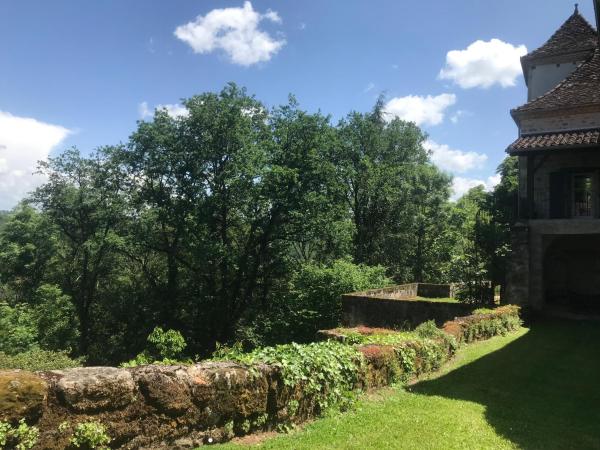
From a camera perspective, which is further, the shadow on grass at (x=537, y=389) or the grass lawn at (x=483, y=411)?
the shadow on grass at (x=537, y=389)

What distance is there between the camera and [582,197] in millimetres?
19109

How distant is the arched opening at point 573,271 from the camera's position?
1946cm

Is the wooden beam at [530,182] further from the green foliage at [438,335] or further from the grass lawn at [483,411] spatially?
the green foliage at [438,335]

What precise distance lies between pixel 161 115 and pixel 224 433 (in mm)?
25838

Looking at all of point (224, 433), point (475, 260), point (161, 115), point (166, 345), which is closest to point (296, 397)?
point (224, 433)

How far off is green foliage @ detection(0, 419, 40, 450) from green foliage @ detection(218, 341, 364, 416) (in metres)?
2.61

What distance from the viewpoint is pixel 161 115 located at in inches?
Answer: 1116

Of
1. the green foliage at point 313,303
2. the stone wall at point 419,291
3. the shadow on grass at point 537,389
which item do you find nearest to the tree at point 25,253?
the green foliage at point 313,303

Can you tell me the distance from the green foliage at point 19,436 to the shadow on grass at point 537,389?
19.4ft

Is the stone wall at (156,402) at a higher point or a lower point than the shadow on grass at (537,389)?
higher

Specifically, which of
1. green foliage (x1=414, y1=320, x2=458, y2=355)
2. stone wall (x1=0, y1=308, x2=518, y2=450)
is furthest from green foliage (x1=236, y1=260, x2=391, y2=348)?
stone wall (x1=0, y1=308, x2=518, y2=450)

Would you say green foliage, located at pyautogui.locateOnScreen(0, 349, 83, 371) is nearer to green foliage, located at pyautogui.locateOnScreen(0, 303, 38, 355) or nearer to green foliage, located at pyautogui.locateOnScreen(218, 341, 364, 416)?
green foliage, located at pyautogui.locateOnScreen(0, 303, 38, 355)

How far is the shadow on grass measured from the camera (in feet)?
21.7

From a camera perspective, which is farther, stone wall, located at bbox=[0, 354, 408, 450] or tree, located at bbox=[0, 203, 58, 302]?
tree, located at bbox=[0, 203, 58, 302]
